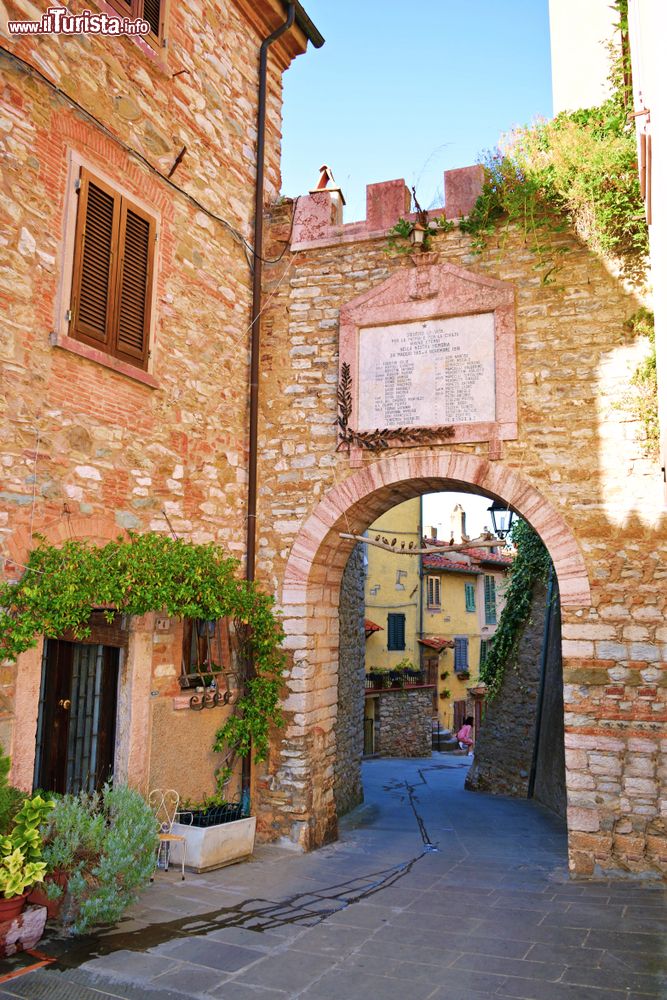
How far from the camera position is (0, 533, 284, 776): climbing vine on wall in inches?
182

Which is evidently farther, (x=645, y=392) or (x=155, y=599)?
(x=645, y=392)

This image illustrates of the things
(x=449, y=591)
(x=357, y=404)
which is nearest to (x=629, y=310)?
(x=357, y=404)

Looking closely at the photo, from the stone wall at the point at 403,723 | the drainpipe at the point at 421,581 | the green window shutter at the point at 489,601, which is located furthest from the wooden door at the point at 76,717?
the green window shutter at the point at 489,601

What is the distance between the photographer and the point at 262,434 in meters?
7.70

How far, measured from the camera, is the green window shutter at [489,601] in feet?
93.6

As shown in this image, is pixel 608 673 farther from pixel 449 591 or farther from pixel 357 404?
pixel 449 591

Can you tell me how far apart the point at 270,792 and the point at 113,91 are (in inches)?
250

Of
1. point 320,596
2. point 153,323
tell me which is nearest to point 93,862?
point 320,596

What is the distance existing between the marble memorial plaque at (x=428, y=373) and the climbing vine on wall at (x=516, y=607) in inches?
239

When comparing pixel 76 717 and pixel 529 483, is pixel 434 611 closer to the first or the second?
pixel 529 483

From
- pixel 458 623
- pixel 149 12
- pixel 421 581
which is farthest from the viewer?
pixel 458 623

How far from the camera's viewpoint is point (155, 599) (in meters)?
5.32

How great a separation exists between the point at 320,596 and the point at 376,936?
343 cm

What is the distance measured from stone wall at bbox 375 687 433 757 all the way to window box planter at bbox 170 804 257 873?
13.0 metres
